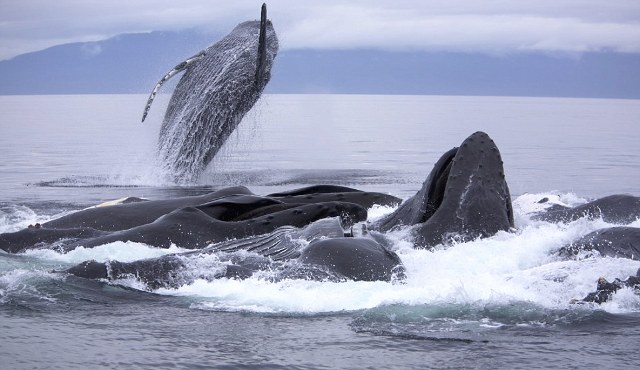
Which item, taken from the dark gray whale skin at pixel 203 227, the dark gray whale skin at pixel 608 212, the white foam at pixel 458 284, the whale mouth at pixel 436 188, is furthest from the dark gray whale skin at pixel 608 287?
the dark gray whale skin at pixel 203 227

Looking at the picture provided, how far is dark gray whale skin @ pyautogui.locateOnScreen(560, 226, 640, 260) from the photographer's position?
36.3ft

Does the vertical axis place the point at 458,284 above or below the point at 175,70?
below

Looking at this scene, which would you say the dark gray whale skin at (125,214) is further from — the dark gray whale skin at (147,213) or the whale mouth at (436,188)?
the whale mouth at (436,188)

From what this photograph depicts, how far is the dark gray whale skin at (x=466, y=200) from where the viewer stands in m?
12.0

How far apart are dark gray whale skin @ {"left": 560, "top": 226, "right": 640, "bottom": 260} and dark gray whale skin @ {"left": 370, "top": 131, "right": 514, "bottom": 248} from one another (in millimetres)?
922

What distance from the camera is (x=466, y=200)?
12.1 meters

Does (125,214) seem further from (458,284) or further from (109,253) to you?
(458,284)

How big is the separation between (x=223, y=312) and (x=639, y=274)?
385cm

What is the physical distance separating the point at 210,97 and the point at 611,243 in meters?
12.2

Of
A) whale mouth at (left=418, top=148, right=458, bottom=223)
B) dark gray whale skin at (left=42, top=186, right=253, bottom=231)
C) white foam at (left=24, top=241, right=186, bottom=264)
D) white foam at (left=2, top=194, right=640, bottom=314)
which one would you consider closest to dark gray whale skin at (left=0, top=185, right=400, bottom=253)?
dark gray whale skin at (left=42, top=186, right=253, bottom=231)

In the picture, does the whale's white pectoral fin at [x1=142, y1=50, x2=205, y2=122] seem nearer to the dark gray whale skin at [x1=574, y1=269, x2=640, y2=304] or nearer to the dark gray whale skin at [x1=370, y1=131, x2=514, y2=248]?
the dark gray whale skin at [x1=370, y1=131, x2=514, y2=248]

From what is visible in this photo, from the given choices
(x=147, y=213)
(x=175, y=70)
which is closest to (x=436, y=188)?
(x=147, y=213)

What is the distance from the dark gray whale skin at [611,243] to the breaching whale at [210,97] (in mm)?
10993

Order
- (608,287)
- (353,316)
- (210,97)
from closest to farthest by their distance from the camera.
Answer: (353,316), (608,287), (210,97)
